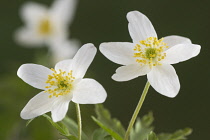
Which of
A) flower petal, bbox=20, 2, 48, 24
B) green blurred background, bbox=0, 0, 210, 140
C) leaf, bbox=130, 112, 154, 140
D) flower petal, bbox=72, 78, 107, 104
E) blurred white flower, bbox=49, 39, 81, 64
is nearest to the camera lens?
flower petal, bbox=72, 78, 107, 104

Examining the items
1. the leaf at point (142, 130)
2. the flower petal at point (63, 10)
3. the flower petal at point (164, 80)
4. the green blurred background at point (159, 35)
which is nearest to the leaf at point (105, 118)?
the leaf at point (142, 130)

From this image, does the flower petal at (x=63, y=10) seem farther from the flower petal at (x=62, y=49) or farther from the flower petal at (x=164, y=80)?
the flower petal at (x=164, y=80)

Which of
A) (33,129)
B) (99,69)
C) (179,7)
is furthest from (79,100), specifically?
(179,7)

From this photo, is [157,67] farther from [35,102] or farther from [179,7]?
[179,7]

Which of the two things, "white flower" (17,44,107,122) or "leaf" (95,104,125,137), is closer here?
"white flower" (17,44,107,122)

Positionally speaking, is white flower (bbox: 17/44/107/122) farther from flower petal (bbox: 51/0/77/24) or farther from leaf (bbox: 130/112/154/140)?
flower petal (bbox: 51/0/77/24)

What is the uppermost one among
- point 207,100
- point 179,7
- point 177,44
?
point 177,44

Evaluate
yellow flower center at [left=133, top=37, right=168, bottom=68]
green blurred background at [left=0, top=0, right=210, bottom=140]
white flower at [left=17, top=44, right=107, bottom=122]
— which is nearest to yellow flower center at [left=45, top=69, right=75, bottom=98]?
white flower at [left=17, top=44, right=107, bottom=122]
